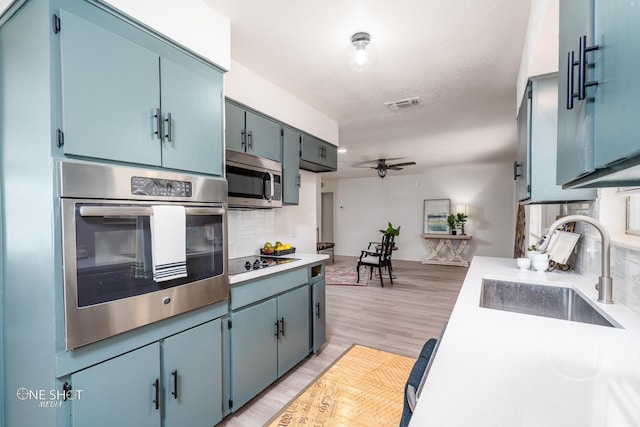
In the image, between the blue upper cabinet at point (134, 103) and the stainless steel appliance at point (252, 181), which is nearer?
the blue upper cabinet at point (134, 103)

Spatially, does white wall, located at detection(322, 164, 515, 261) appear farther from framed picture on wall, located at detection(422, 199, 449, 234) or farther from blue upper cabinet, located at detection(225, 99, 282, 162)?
blue upper cabinet, located at detection(225, 99, 282, 162)

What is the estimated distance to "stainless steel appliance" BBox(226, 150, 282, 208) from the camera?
6.70 ft

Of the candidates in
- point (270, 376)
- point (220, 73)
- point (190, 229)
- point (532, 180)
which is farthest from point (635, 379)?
point (220, 73)

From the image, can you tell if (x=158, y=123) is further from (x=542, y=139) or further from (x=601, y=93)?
(x=542, y=139)

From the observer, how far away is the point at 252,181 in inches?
87.1

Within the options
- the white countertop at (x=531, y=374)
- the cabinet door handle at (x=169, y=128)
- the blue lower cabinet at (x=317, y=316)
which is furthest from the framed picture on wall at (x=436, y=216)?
the cabinet door handle at (x=169, y=128)

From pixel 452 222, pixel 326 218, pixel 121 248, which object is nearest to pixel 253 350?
pixel 121 248

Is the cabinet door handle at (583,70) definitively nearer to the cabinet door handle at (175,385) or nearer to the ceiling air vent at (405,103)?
the cabinet door handle at (175,385)

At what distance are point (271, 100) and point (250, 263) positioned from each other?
1379 mm

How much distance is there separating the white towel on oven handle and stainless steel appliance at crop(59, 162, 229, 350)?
3 cm

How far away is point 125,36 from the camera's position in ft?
4.25

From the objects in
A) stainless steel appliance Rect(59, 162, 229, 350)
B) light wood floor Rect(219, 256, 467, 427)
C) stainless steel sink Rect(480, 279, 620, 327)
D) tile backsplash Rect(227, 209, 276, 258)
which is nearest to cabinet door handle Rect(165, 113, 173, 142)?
stainless steel appliance Rect(59, 162, 229, 350)

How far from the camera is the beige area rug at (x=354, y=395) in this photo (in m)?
1.86

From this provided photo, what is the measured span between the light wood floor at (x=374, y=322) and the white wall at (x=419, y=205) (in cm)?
175
